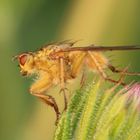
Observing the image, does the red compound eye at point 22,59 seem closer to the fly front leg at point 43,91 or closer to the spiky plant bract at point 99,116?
the fly front leg at point 43,91

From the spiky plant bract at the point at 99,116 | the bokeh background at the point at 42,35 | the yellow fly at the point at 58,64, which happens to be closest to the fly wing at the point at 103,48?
the yellow fly at the point at 58,64

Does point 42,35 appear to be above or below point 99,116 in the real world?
above

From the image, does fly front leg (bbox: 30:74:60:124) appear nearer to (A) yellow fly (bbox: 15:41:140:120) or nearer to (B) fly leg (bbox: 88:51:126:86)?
(A) yellow fly (bbox: 15:41:140:120)

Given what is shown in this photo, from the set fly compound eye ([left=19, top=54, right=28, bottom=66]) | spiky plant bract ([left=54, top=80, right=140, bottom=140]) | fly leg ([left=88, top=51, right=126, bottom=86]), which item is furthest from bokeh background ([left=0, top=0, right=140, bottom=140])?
spiky plant bract ([left=54, top=80, right=140, bottom=140])

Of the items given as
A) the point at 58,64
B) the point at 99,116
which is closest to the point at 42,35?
the point at 58,64

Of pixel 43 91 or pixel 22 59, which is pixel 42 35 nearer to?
A: pixel 22 59

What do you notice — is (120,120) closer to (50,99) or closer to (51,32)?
(50,99)
